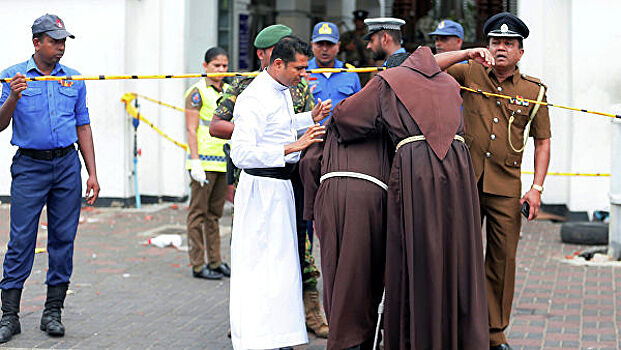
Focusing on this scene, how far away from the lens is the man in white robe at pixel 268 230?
226 inches

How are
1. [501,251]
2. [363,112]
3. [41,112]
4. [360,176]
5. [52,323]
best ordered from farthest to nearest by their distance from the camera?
[52,323]
[41,112]
[501,251]
[360,176]
[363,112]

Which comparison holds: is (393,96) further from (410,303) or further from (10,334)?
(10,334)

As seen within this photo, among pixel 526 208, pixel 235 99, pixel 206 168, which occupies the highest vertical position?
pixel 235 99

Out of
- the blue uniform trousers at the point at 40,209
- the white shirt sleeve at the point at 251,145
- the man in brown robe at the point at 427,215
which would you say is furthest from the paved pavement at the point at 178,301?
the man in brown robe at the point at 427,215

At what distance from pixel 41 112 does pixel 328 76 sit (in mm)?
2230

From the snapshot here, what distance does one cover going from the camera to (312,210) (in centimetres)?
572

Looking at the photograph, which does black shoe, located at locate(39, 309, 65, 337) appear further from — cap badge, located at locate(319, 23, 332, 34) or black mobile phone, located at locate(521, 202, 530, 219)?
black mobile phone, located at locate(521, 202, 530, 219)

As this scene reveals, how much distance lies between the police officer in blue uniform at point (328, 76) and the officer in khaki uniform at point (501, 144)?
1.44m

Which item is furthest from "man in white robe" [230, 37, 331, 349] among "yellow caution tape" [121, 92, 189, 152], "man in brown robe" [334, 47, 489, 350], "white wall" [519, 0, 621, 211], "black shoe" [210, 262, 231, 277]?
"yellow caution tape" [121, 92, 189, 152]

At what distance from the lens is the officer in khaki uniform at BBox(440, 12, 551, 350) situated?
6.12m

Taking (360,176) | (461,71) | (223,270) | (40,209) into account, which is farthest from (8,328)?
(461,71)

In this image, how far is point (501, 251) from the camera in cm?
621

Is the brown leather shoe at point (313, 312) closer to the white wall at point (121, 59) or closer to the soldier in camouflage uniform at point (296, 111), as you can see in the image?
the soldier in camouflage uniform at point (296, 111)

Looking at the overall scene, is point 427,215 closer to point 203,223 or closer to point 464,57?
point 464,57
